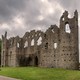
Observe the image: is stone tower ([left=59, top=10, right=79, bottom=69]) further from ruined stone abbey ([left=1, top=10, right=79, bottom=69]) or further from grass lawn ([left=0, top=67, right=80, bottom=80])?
grass lawn ([left=0, top=67, right=80, bottom=80])

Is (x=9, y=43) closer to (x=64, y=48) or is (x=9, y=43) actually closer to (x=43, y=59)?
(x=43, y=59)

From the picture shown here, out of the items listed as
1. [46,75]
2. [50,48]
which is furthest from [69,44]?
[46,75]

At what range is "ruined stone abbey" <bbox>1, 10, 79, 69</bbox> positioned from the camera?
1689 inches

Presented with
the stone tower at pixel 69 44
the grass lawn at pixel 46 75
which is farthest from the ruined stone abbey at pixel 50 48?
the grass lawn at pixel 46 75

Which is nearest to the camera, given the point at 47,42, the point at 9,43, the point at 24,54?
the point at 47,42

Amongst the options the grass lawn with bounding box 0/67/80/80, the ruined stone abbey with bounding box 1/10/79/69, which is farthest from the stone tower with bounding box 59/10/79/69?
the grass lawn with bounding box 0/67/80/80

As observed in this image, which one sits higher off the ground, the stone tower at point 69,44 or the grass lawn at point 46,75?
the stone tower at point 69,44

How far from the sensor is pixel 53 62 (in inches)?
1818

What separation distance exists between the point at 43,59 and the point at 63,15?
11.4 metres

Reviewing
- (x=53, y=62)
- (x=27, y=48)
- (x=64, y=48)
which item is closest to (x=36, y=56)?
(x=27, y=48)

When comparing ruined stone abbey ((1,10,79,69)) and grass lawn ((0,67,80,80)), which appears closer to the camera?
grass lawn ((0,67,80,80))

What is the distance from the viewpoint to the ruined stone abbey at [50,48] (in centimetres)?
4291

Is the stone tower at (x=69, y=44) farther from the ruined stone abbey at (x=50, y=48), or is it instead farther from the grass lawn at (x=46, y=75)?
the grass lawn at (x=46, y=75)

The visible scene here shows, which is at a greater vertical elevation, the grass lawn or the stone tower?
the stone tower
